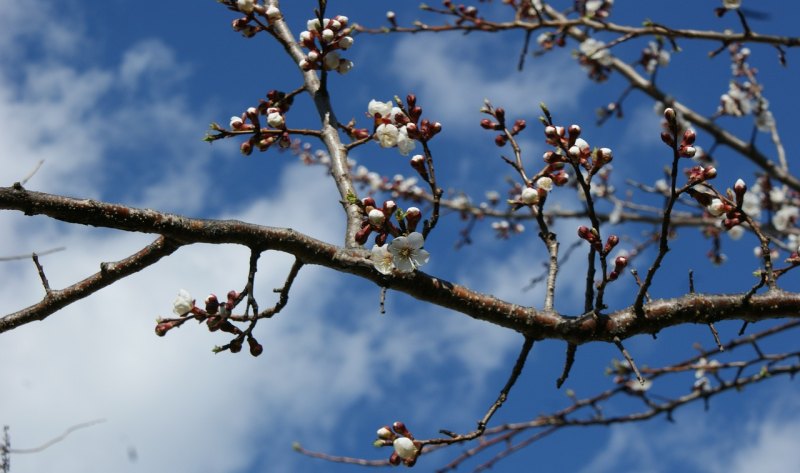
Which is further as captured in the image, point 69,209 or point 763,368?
point 763,368

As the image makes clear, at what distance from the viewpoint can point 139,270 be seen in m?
2.05

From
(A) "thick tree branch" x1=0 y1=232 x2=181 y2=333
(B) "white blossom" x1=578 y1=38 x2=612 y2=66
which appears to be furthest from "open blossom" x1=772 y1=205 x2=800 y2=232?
(A) "thick tree branch" x1=0 y1=232 x2=181 y2=333

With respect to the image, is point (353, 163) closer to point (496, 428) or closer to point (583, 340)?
point (496, 428)

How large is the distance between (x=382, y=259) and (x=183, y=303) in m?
0.70

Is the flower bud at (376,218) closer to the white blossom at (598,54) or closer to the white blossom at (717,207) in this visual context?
the white blossom at (717,207)

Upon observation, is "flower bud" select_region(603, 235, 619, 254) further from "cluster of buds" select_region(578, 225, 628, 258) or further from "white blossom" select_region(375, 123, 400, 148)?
"white blossom" select_region(375, 123, 400, 148)

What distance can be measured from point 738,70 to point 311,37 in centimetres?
573

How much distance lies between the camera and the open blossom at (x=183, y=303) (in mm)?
2250

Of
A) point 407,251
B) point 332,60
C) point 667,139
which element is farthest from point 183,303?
point 667,139

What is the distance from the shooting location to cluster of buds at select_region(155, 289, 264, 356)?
2.18 metres

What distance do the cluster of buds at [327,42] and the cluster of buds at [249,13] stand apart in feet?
0.97

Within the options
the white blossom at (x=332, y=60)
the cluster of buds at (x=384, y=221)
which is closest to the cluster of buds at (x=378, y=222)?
the cluster of buds at (x=384, y=221)

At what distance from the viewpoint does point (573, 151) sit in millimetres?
2105

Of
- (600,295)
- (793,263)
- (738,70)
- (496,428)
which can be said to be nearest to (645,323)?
(600,295)
